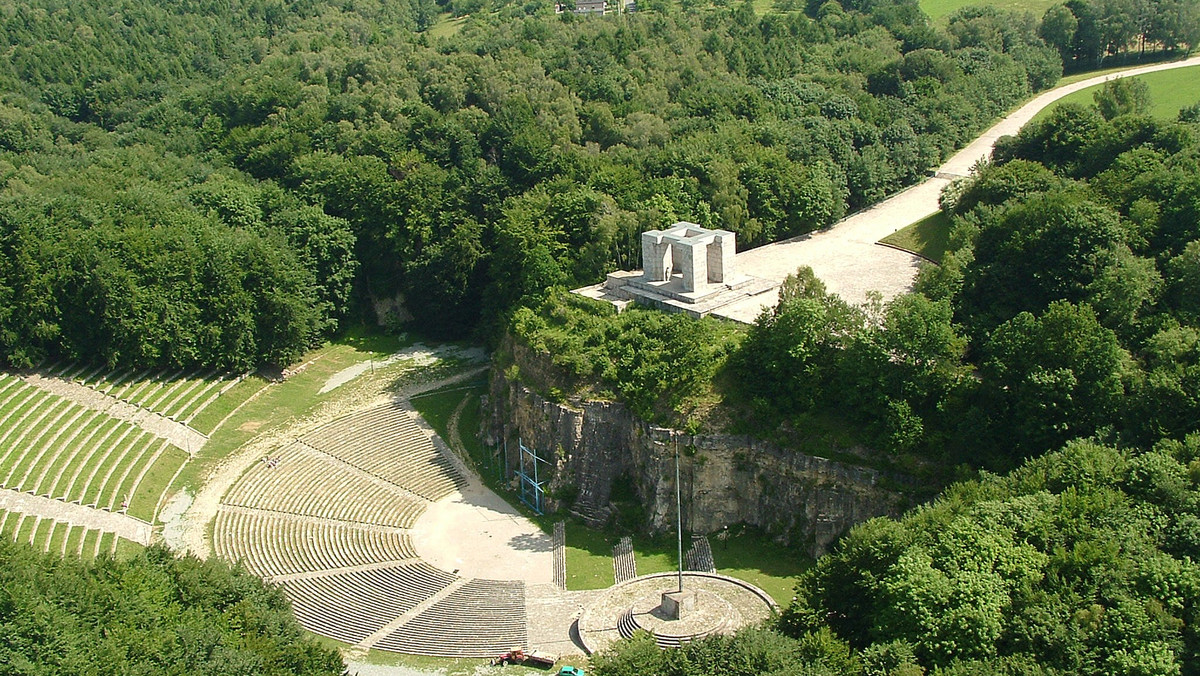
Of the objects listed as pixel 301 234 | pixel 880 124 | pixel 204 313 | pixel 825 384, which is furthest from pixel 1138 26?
pixel 204 313

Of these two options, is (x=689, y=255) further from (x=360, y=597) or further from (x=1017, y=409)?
(x=360, y=597)

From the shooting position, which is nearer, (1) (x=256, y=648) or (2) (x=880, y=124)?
(1) (x=256, y=648)

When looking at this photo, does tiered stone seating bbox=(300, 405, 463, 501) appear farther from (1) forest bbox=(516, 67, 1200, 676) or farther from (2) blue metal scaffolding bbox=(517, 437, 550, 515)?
(1) forest bbox=(516, 67, 1200, 676)

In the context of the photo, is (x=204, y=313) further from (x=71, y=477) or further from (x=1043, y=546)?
(x=1043, y=546)

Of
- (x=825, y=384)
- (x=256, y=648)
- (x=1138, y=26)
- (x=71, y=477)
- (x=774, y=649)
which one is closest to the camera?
(x=774, y=649)

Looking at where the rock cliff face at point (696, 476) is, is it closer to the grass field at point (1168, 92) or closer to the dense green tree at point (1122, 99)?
the dense green tree at point (1122, 99)

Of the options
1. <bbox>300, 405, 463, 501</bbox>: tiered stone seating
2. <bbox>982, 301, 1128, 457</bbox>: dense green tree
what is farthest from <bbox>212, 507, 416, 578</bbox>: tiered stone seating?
<bbox>982, 301, 1128, 457</bbox>: dense green tree
